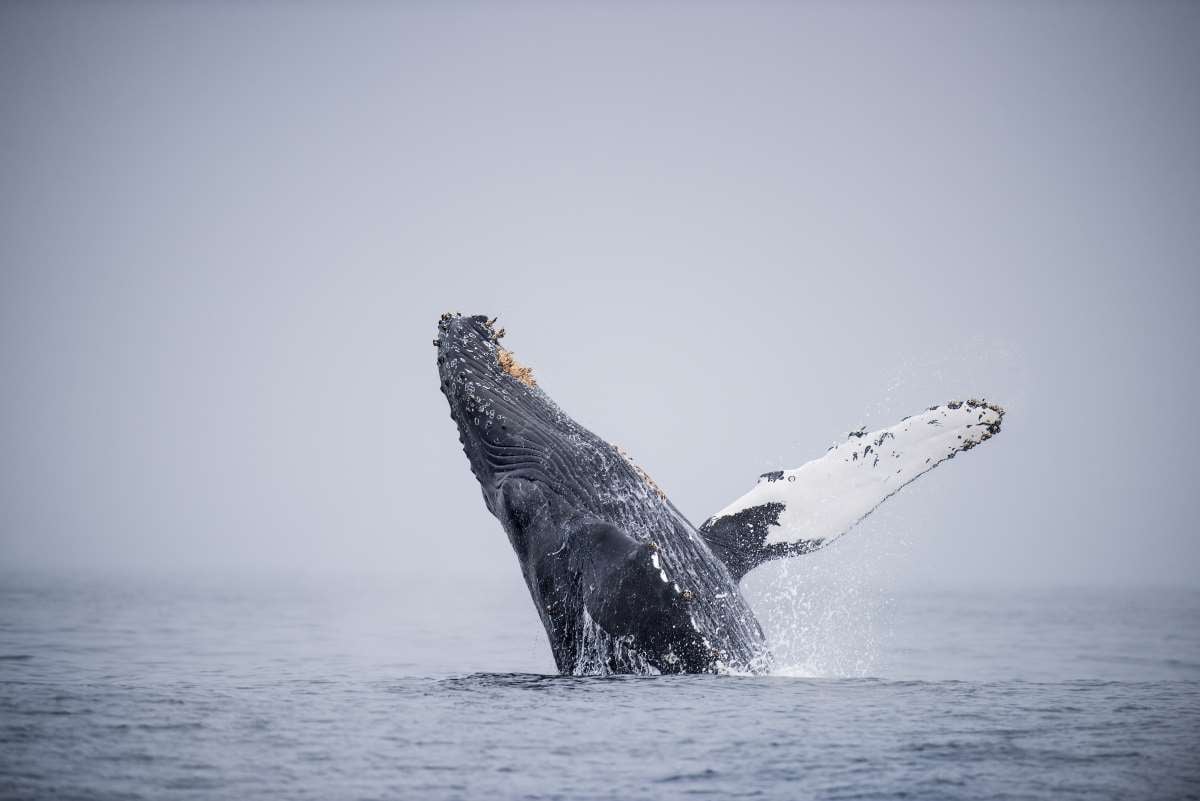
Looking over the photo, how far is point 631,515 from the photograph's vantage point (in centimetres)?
744

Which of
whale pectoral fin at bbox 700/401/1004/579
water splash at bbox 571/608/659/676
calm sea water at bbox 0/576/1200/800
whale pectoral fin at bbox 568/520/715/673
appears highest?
whale pectoral fin at bbox 700/401/1004/579

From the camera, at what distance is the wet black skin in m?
6.34

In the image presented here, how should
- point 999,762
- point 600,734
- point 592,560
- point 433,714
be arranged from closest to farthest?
point 999,762 → point 600,734 → point 433,714 → point 592,560

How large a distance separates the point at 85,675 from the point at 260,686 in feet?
9.68

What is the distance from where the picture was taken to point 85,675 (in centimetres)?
884

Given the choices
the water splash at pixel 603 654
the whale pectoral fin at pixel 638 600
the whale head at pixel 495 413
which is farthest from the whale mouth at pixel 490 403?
the water splash at pixel 603 654

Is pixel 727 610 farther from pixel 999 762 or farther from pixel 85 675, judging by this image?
pixel 85 675

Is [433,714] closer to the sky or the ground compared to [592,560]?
closer to the ground

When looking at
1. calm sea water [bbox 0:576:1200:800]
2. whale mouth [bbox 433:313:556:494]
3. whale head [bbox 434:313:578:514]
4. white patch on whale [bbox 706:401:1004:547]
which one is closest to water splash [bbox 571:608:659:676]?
calm sea water [bbox 0:576:1200:800]

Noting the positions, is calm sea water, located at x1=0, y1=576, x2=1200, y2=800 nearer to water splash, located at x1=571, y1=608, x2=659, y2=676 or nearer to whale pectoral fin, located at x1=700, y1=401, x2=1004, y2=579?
water splash, located at x1=571, y1=608, x2=659, y2=676

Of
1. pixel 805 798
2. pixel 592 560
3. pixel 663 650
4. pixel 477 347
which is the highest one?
pixel 477 347

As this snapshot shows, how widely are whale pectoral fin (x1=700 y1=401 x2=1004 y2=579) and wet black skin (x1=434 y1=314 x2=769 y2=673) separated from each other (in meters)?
0.49

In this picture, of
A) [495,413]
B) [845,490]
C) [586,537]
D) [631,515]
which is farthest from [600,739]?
[845,490]

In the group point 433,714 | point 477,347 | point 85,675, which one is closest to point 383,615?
point 85,675
